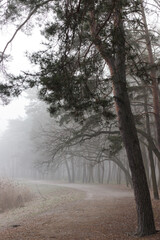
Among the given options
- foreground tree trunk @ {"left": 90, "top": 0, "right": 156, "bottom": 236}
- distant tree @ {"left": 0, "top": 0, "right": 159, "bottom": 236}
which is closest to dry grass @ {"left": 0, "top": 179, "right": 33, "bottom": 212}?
foreground tree trunk @ {"left": 90, "top": 0, "right": 156, "bottom": 236}

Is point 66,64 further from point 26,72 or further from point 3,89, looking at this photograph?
point 3,89

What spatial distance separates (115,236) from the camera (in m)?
7.62

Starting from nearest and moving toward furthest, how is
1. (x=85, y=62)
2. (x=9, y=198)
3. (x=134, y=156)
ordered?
(x=85, y=62) → (x=134, y=156) → (x=9, y=198)

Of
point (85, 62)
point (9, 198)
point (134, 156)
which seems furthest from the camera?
point (9, 198)

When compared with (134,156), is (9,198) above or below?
below

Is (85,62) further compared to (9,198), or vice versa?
(9,198)

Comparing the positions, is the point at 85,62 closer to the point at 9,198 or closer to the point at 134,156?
the point at 134,156

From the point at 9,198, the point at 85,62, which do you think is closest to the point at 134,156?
the point at 85,62

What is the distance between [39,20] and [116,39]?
4077 mm

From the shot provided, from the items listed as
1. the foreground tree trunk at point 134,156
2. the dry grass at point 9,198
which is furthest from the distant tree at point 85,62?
the dry grass at point 9,198

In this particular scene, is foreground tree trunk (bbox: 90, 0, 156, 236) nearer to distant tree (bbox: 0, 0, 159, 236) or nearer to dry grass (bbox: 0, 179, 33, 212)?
distant tree (bbox: 0, 0, 159, 236)

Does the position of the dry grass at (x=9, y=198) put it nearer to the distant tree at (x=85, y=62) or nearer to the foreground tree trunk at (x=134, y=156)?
the foreground tree trunk at (x=134, y=156)

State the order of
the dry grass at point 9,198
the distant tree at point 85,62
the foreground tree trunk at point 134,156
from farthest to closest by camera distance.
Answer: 1. the dry grass at point 9,198
2. the foreground tree trunk at point 134,156
3. the distant tree at point 85,62

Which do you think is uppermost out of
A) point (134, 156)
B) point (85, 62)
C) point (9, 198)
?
point (85, 62)
